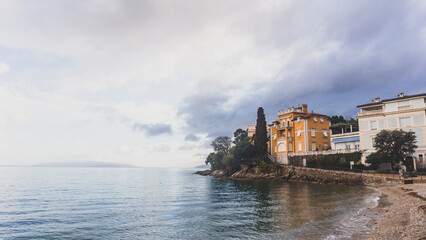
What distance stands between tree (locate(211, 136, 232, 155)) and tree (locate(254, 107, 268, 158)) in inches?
1697

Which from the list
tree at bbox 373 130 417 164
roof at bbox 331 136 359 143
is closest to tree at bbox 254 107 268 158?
roof at bbox 331 136 359 143

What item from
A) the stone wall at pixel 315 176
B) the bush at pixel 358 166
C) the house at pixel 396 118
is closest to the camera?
the stone wall at pixel 315 176

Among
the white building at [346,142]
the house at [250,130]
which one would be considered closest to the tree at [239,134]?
the house at [250,130]

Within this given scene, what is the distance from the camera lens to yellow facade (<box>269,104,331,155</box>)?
70.1 meters

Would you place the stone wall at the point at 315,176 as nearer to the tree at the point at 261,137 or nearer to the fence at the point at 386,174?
the fence at the point at 386,174

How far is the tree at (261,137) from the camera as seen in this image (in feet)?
253

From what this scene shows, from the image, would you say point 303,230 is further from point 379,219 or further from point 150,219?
point 150,219

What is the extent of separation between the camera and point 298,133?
7231 cm

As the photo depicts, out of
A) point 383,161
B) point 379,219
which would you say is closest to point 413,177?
point 383,161

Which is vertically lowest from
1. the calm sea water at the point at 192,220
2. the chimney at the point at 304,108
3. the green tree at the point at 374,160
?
the calm sea water at the point at 192,220

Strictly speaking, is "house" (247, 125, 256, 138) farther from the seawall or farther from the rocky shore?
the rocky shore

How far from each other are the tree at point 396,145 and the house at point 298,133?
23.6 meters

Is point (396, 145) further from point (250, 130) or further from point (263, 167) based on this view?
point (250, 130)

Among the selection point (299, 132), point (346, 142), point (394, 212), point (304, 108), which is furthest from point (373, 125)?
point (394, 212)
